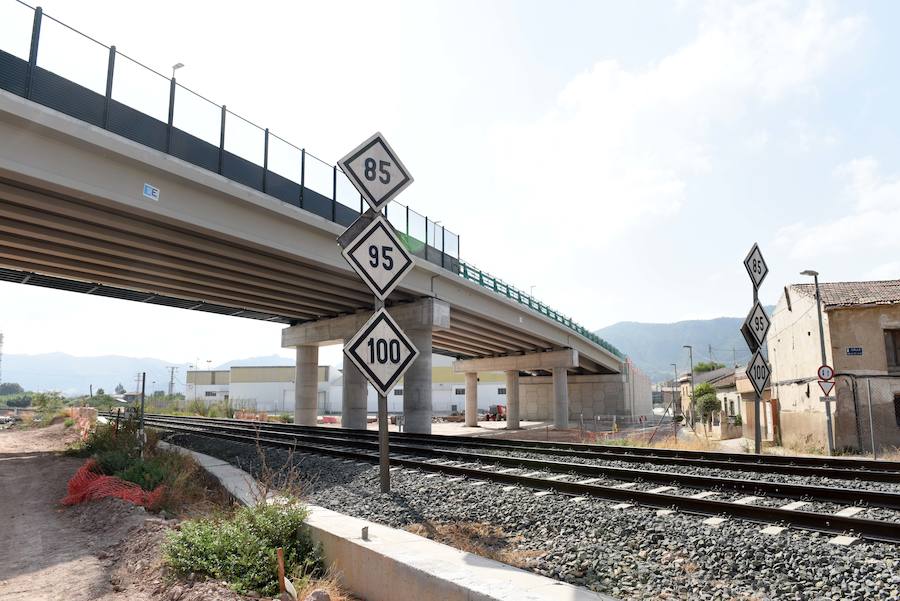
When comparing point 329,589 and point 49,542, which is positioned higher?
point 329,589

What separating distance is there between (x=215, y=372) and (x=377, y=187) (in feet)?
345

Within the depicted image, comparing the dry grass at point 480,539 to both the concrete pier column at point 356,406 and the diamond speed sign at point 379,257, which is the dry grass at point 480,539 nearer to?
the diamond speed sign at point 379,257

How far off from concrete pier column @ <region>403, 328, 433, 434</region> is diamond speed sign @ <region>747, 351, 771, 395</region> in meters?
17.7

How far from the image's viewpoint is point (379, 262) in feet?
25.6

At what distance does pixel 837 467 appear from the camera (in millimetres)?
11977

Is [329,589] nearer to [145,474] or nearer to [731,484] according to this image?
[731,484]

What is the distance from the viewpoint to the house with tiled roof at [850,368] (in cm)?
2180

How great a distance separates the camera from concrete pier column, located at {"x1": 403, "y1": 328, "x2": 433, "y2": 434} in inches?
1202

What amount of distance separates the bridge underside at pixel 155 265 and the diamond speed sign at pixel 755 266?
14977 mm

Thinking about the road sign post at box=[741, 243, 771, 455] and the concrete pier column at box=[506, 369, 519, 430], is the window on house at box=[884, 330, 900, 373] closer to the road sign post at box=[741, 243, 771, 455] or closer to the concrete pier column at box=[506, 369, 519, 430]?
the road sign post at box=[741, 243, 771, 455]

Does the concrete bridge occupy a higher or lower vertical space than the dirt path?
higher

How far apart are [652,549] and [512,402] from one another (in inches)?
1812

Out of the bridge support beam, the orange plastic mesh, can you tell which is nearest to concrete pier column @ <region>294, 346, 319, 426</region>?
the bridge support beam

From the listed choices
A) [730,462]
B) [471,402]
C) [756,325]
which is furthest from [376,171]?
[471,402]
